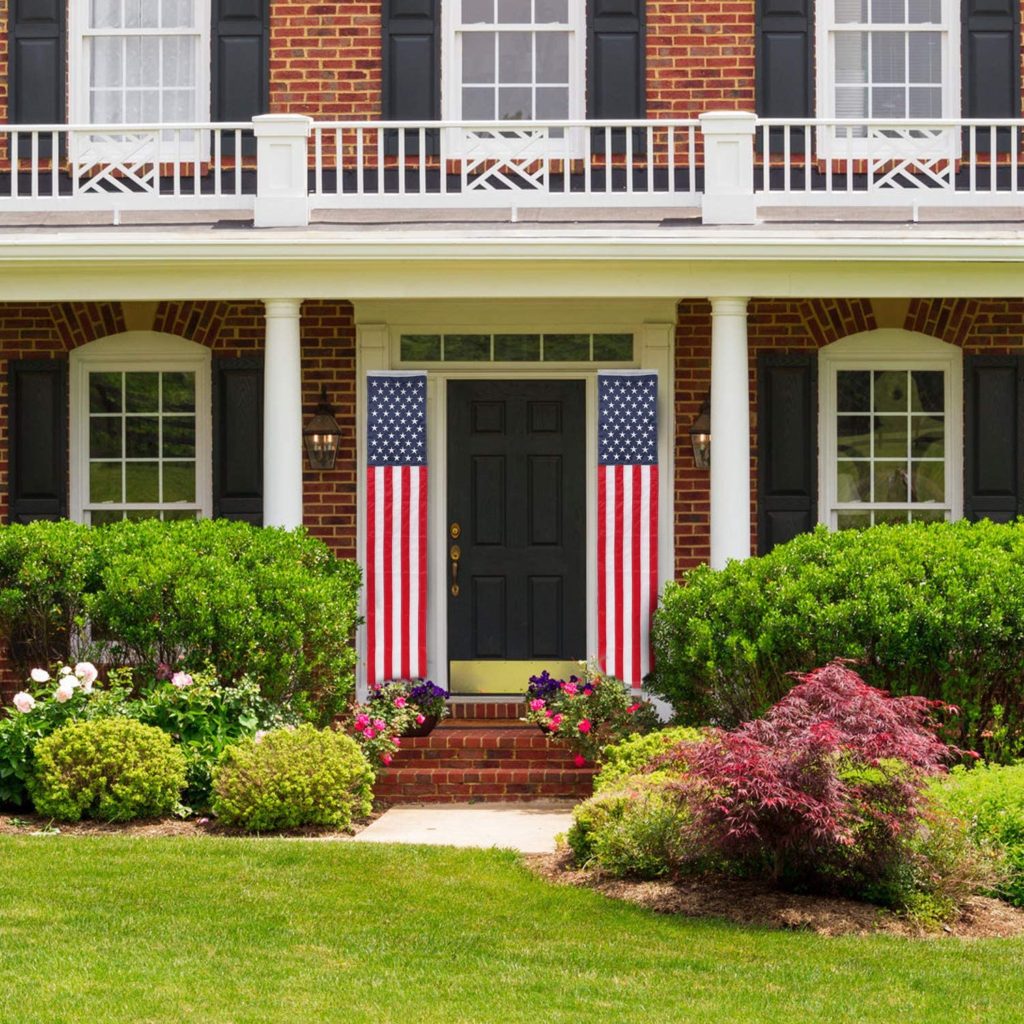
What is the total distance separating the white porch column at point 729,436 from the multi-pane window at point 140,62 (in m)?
4.62

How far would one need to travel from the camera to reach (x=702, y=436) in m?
13.5

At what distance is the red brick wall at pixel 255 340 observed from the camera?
1377cm

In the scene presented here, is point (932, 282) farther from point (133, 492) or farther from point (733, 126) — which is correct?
point (133, 492)

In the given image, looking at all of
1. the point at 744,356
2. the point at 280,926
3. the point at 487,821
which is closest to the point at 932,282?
the point at 744,356

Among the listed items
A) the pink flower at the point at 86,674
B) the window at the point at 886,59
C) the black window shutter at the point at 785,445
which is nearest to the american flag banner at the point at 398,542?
the pink flower at the point at 86,674

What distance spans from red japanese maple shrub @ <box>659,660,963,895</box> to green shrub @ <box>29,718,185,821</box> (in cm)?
329

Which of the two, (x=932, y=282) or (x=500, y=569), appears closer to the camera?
(x=932, y=282)

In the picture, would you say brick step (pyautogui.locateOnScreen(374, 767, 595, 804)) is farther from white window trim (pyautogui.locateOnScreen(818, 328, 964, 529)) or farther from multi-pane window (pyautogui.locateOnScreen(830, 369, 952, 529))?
multi-pane window (pyautogui.locateOnScreen(830, 369, 952, 529))

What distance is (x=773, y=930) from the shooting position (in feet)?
26.2

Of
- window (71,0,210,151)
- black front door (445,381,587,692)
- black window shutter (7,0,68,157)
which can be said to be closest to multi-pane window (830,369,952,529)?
black front door (445,381,587,692)

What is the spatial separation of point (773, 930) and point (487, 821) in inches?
131

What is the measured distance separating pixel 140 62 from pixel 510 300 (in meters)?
3.47

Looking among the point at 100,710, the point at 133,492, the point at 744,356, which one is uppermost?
the point at 744,356

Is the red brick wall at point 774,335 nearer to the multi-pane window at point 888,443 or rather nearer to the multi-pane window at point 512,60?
the multi-pane window at point 888,443
